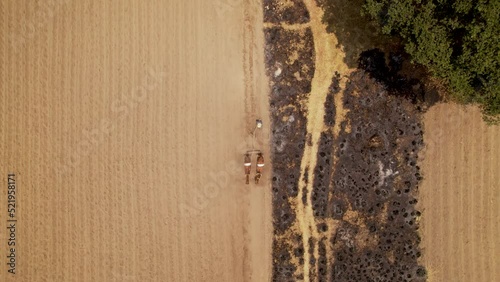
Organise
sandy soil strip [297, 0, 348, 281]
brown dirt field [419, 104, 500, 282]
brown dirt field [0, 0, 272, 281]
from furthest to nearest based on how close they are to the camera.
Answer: brown dirt field [419, 104, 500, 282] < sandy soil strip [297, 0, 348, 281] < brown dirt field [0, 0, 272, 281]

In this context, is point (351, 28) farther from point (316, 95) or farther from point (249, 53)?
point (249, 53)

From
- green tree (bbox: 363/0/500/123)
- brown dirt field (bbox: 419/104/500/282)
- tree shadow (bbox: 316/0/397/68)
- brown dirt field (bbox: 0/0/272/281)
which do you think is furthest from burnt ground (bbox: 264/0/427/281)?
green tree (bbox: 363/0/500/123)

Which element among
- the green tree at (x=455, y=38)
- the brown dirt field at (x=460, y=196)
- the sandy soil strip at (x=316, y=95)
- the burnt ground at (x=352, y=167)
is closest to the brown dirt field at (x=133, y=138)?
the burnt ground at (x=352, y=167)

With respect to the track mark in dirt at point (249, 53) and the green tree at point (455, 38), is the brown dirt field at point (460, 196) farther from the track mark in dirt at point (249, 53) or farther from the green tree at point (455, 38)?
the track mark in dirt at point (249, 53)

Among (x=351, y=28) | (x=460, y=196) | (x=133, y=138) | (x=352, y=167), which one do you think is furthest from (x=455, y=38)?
(x=133, y=138)

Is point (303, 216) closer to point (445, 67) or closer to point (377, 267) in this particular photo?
point (377, 267)

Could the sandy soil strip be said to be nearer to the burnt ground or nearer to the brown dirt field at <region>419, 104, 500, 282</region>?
the burnt ground
